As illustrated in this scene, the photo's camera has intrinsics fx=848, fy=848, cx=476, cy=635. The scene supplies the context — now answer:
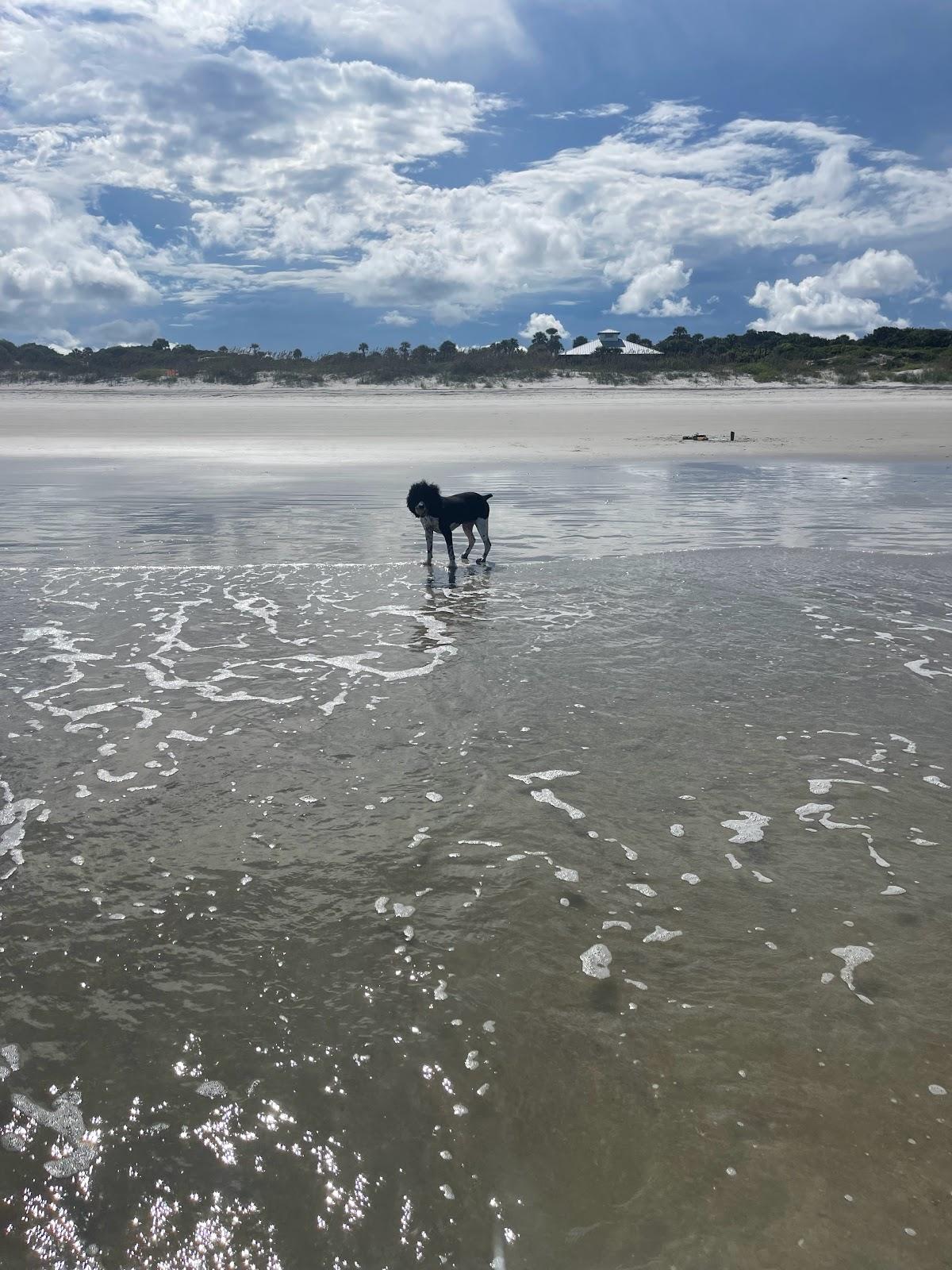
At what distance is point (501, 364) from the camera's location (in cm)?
6500

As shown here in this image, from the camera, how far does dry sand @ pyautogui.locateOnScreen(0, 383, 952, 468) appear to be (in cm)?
3011

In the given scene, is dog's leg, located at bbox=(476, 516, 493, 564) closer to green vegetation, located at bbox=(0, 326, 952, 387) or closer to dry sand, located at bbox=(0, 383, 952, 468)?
dry sand, located at bbox=(0, 383, 952, 468)

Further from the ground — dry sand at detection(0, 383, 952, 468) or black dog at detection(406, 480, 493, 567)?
dry sand at detection(0, 383, 952, 468)

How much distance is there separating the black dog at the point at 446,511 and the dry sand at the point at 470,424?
51.7 ft

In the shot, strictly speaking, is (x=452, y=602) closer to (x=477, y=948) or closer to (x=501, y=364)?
(x=477, y=948)

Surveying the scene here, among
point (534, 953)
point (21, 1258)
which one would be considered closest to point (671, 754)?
point (534, 953)

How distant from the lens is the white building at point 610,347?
79.2 metres

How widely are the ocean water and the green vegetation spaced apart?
5445 centimetres

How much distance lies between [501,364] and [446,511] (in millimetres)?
56981

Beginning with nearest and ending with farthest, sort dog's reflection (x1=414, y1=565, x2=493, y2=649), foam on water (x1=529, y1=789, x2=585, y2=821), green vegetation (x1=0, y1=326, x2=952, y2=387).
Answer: foam on water (x1=529, y1=789, x2=585, y2=821), dog's reflection (x1=414, y1=565, x2=493, y2=649), green vegetation (x1=0, y1=326, x2=952, y2=387)

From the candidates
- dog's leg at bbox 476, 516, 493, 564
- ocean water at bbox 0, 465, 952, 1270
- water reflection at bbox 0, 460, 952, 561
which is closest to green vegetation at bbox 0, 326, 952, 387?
water reflection at bbox 0, 460, 952, 561

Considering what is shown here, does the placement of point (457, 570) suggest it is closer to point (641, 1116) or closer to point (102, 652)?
point (102, 652)

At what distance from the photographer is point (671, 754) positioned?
551 centimetres

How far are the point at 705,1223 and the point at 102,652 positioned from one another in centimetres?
697
